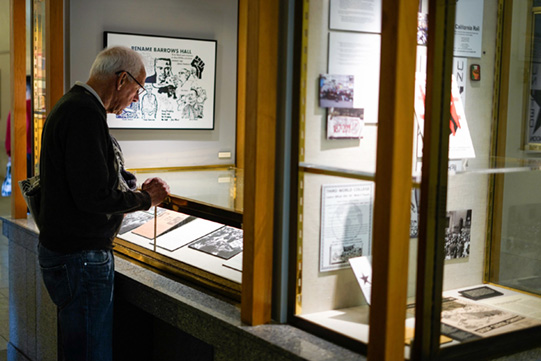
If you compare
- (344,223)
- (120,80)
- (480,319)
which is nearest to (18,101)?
(120,80)

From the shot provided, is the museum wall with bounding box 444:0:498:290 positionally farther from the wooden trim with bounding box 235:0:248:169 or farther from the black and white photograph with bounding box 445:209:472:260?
the wooden trim with bounding box 235:0:248:169

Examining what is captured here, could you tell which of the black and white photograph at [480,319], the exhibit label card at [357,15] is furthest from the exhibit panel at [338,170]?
the black and white photograph at [480,319]

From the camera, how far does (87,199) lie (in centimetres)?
299

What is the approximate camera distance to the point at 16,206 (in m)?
4.89

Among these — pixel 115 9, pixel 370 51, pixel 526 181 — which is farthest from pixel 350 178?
pixel 115 9

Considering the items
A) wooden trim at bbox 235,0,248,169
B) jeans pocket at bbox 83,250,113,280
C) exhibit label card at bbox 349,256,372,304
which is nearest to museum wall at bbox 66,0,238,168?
wooden trim at bbox 235,0,248,169

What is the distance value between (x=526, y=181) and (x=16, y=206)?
350 cm

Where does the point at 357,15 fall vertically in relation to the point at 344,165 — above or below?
above

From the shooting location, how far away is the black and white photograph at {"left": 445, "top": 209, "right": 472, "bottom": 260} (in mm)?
2641

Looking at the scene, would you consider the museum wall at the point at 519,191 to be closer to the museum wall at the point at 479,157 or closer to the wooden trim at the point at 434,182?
the museum wall at the point at 479,157

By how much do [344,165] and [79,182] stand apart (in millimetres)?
1182

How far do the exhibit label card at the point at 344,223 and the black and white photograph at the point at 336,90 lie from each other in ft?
1.03

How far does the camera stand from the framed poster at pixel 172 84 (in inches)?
195

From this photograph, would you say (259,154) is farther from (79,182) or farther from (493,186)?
(493,186)
